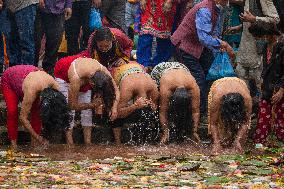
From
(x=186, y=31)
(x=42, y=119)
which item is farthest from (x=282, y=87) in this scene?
Result: (x=42, y=119)

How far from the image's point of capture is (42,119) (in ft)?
31.8

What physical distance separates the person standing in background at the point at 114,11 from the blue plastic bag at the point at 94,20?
0.68 ft

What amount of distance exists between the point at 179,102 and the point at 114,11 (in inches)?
95.9

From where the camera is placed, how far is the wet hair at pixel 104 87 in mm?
9914

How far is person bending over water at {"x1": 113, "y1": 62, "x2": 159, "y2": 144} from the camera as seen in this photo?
10281 millimetres

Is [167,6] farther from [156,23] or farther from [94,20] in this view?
[94,20]

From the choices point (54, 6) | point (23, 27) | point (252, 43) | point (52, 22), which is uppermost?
point (54, 6)

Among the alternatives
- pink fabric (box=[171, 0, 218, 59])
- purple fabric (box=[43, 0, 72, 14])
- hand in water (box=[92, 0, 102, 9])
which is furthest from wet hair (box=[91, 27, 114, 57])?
hand in water (box=[92, 0, 102, 9])

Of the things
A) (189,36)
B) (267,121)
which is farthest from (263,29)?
(267,121)

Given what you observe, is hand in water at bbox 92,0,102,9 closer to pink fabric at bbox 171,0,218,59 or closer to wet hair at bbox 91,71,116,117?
pink fabric at bbox 171,0,218,59

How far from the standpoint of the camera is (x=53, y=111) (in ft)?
31.8

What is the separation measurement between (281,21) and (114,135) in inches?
109

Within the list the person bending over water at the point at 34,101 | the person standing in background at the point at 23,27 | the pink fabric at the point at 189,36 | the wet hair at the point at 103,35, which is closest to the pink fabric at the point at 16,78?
the person bending over water at the point at 34,101

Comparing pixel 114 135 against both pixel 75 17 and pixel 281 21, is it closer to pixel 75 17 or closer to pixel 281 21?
pixel 75 17
